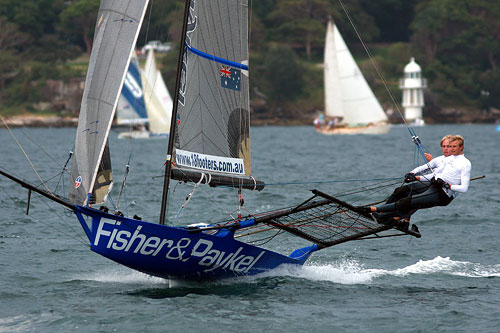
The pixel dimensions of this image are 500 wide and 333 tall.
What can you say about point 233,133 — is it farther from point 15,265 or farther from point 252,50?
point 252,50

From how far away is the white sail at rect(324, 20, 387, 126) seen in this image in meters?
60.1

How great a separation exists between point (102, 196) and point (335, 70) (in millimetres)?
51697

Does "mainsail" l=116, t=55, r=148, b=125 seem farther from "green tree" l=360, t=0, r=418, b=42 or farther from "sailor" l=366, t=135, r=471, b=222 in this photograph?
"green tree" l=360, t=0, r=418, b=42

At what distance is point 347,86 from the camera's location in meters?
60.7

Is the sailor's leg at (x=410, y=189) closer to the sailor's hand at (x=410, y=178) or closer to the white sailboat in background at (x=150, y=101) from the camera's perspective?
the sailor's hand at (x=410, y=178)

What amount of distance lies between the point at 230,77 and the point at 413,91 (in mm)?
85478

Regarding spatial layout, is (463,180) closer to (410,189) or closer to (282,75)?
(410,189)

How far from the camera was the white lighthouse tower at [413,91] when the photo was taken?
94438 mm

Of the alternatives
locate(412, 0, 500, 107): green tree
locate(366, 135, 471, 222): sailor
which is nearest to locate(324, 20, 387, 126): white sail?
locate(412, 0, 500, 107): green tree

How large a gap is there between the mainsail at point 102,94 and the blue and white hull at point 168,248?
44 cm

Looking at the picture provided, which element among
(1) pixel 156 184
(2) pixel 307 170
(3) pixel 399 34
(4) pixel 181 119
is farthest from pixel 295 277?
(3) pixel 399 34

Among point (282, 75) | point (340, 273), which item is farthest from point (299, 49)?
point (340, 273)

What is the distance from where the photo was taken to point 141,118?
59969 mm

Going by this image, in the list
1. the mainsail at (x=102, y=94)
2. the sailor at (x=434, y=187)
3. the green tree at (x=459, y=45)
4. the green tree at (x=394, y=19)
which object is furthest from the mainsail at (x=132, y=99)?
the green tree at (x=394, y=19)
